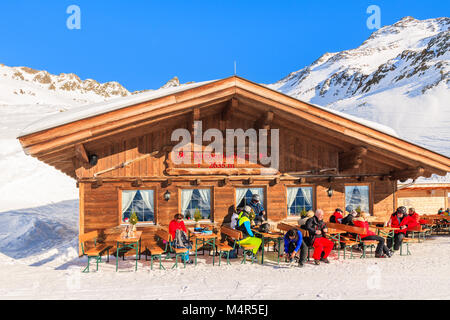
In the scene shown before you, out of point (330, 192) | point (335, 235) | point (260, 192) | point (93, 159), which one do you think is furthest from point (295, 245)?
point (93, 159)

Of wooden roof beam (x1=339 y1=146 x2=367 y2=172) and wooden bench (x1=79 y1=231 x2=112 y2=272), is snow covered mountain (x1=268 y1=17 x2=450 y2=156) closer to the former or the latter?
wooden roof beam (x1=339 y1=146 x2=367 y2=172)

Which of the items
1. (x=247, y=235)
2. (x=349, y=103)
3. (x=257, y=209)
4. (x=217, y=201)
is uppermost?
(x=349, y=103)

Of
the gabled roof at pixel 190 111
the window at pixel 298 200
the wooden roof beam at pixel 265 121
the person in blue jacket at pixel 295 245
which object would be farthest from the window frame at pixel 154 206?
the window at pixel 298 200

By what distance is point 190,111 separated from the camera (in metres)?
9.39

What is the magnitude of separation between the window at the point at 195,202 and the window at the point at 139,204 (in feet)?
3.15

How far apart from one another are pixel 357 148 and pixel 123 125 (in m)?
7.17

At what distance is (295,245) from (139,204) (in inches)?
184

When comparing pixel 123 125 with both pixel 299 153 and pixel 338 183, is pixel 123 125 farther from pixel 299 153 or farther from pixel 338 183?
pixel 338 183

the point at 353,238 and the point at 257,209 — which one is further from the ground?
the point at 257,209

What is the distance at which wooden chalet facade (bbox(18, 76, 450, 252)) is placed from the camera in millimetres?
8445

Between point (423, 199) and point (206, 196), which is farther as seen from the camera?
point (423, 199)

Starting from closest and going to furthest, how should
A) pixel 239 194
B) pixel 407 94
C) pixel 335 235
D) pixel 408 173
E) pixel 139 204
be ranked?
pixel 335 235
pixel 139 204
pixel 239 194
pixel 408 173
pixel 407 94

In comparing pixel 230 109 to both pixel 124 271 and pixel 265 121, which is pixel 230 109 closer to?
pixel 265 121
